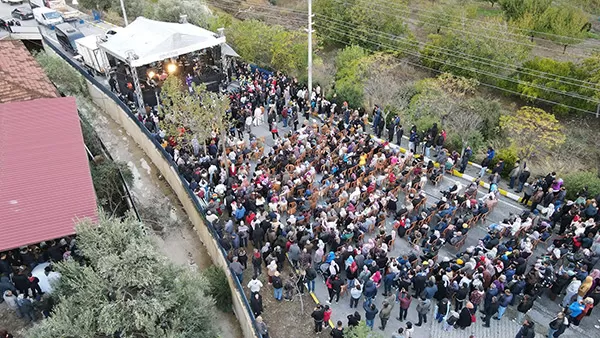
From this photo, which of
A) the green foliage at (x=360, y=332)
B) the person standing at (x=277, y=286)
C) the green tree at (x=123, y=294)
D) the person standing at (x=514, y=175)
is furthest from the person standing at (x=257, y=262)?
the person standing at (x=514, y=175)

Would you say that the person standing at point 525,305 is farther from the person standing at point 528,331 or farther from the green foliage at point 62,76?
the green foliage at point 62,76

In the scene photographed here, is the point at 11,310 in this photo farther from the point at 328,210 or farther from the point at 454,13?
the point at 454,13

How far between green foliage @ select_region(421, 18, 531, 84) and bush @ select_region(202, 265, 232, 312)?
25473 millimetres

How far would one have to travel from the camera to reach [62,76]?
26031mm

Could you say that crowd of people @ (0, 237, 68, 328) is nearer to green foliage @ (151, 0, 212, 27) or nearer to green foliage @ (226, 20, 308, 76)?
green foliage @ (226, 20, 308, 76)

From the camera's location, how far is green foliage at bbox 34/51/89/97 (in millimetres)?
25373

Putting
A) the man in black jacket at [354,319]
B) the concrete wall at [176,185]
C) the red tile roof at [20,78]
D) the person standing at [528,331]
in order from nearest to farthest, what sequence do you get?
the person standing at [528,331] → the man in black jacket at [354,319] → the concrete wall at [176,185] → the red tile roof at [20,78]

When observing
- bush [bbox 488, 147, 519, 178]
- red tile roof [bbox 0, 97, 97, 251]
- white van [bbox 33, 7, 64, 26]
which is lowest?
bush [bbox 488, 147, 519, 178]

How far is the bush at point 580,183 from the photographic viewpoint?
18.9 meters

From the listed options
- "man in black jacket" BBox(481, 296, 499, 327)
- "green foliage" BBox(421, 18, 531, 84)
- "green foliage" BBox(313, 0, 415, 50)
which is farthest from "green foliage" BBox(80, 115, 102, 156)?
"green foliage" BBox(421, 18, 531, 84)

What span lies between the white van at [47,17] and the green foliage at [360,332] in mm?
37740

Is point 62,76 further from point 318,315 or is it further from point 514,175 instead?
point 514,175

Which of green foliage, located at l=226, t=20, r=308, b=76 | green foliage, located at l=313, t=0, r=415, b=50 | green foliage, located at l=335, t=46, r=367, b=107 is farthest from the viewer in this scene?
green foliage, located at l=313, t=0, r=415, b=50

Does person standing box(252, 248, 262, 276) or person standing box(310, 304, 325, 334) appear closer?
person standing box(310, 304, 325, 334)
